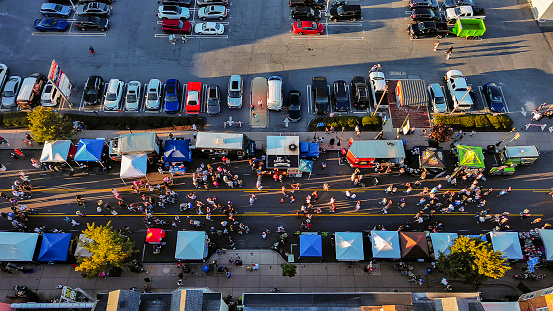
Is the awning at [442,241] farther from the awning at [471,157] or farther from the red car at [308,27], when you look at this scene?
the red car at [308,27]

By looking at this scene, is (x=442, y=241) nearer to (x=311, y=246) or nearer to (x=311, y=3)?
(x=311, y=246)

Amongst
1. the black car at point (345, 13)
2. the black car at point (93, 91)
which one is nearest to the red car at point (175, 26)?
the black car at point (93, 91)

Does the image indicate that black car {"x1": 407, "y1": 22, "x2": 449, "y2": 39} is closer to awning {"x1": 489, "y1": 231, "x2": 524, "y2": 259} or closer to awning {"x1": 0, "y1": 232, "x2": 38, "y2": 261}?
awning {"x1": 489, "y1": 231, "x2": 524, "y2": 259}

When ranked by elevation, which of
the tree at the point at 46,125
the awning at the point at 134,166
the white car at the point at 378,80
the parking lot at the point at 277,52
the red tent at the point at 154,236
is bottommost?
the red tent at the point at 154,236

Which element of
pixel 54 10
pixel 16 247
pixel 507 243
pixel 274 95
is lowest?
pixel 16 247

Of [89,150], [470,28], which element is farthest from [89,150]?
[470,28]

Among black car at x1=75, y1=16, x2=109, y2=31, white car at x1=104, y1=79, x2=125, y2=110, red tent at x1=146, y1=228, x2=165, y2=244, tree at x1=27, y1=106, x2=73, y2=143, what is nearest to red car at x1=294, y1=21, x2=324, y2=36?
white car at x1=104, y1=79, x2=125, y2=110
